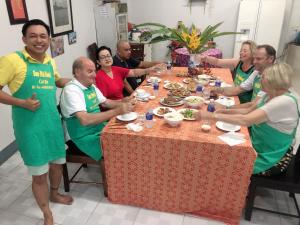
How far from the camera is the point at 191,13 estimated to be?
17.9 ft

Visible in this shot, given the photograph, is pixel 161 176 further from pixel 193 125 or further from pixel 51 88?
pixel 51 88

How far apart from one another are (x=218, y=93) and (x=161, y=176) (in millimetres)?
1094

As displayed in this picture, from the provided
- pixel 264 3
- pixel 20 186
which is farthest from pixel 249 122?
pixel 264 3

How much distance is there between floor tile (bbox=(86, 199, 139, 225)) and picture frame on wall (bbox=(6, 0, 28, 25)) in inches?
84.8

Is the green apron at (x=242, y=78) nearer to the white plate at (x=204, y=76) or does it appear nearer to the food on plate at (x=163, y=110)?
the white plate at (x=204, y=76)

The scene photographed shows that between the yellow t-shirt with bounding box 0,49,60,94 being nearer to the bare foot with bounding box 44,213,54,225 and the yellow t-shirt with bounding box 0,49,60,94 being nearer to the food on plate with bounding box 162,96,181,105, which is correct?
the bare foot with bounding box 44,213,54,225

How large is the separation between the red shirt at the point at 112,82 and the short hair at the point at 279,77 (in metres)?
1.49

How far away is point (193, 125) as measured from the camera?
1.80 m

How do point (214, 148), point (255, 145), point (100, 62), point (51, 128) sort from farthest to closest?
point (100, 62) < point (255, 145) < point (51, 128) < point (214, 148)

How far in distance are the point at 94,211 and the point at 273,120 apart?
58.6 inches

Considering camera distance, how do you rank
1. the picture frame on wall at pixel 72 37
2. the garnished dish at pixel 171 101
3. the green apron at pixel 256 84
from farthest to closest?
1. the picture frame on wall at pixel 72 37
2. the green apron at pixel 256 84
3. the garnished dish at pixel 171 101

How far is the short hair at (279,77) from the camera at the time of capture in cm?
158

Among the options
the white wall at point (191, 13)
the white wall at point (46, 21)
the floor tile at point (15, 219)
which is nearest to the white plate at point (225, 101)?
the floor tile at point (15, 219)

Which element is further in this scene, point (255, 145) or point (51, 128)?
point (255, 145)
